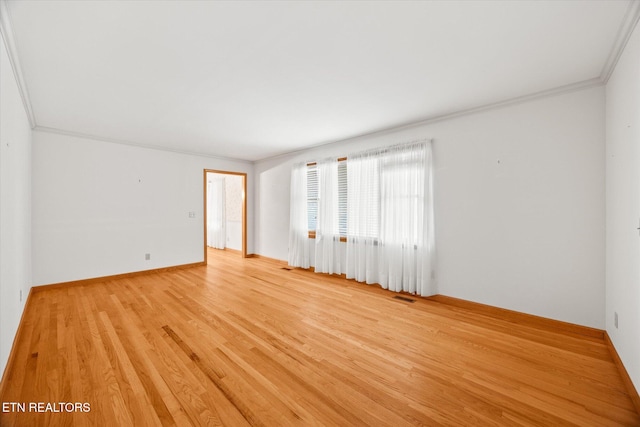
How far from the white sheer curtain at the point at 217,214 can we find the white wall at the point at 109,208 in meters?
2.29

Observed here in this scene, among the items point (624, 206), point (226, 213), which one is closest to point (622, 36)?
point (624, 206)

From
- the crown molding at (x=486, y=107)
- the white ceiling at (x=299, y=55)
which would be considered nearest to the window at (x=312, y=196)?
the crown molding at (x=486, y=107)

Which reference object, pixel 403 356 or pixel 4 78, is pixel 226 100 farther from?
pixel 403 356

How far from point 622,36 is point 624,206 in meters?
1.27

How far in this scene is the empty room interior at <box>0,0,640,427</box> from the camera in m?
1.72

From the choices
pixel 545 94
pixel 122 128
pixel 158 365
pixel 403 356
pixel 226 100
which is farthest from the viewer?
pixel 122 128

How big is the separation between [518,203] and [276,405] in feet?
10.5

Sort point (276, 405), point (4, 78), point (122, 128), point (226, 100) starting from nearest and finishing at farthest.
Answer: point (276, 405)
point (4, 78)
point (226, 100)
point (122, 128)

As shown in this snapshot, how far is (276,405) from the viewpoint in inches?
65.6

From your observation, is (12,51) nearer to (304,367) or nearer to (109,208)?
(109,208)

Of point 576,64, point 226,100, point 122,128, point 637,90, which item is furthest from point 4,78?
point 576,64

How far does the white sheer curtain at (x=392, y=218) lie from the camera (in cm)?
370

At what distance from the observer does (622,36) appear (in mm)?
1919

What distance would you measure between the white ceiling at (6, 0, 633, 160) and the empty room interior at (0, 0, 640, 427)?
0.07ft
